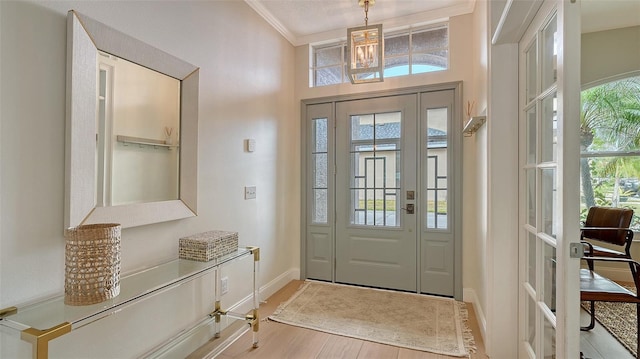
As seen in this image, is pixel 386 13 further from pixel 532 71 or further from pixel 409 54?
pixel 532 71

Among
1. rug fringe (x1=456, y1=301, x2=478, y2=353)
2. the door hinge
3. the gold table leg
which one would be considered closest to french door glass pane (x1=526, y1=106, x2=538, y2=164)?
the door hinge

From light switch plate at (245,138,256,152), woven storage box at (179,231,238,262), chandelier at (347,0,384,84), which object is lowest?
woven storage box at (179,231,238,262)

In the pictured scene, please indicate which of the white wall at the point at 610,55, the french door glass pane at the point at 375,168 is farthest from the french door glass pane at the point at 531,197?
the white wall at the point at 610,55

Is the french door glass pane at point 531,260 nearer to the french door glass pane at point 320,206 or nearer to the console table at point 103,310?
the console table at point 103,310

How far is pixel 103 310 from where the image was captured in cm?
115

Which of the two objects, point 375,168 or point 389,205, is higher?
point 375,168

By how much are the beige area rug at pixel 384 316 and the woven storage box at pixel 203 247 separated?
0.98 metres

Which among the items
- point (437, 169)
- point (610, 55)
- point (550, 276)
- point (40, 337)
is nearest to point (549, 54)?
point (550, 276)

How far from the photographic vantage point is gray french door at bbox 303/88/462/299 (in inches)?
117

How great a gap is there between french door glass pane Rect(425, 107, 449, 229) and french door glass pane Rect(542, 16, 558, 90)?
4.67ft

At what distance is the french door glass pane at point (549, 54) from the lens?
139 cm

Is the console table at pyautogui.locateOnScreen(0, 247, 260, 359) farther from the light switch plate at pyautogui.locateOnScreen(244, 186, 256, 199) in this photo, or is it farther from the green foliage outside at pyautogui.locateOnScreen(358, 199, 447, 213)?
the green foliage outside at pyautogui.locateOnScreen(358, 199, 447, 213)

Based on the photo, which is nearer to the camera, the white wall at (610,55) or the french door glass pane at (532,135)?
the french door glass pane at (532,135)

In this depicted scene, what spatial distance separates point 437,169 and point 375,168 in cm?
63
